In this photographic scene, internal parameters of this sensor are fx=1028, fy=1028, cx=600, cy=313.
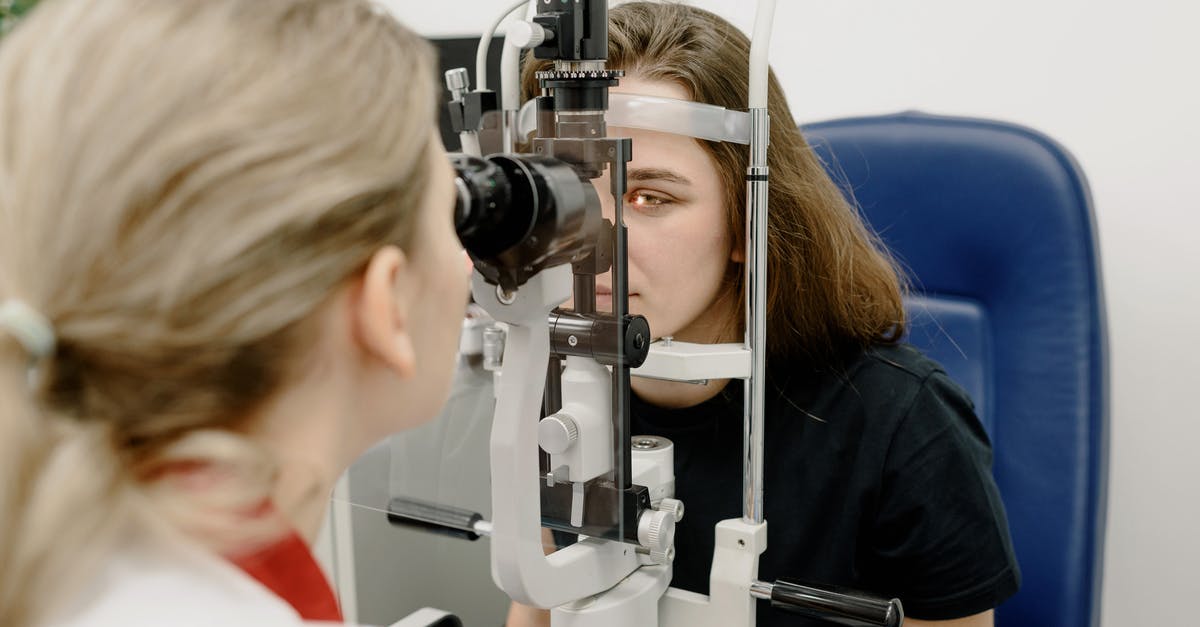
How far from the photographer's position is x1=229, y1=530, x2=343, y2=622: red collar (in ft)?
1.79

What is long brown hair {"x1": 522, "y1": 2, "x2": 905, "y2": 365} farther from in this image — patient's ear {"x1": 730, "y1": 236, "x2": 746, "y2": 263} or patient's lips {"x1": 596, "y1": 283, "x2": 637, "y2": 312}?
patient's lips {"x1": 596, "y1": 283, "x2": 637, "y2": 312}

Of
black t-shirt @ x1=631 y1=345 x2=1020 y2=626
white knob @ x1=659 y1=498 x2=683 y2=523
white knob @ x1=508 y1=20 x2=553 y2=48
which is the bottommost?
black t-shirt @ x1=631 y1=345 x2=1020 y2=626

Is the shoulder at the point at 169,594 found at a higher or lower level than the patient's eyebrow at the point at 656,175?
lower

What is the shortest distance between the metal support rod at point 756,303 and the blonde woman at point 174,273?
0.45 m

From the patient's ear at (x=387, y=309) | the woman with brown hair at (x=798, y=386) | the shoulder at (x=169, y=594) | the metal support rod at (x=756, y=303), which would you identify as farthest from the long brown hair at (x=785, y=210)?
the shoulder at (x=169, y=594)

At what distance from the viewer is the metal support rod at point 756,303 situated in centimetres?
Result: 91

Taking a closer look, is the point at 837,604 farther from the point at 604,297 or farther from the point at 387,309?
the point at 387,309

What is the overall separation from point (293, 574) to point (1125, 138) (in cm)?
146

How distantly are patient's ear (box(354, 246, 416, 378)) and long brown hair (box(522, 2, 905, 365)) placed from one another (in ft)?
1.91

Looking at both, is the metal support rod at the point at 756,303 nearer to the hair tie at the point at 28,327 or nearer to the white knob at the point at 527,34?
the white knob at the point at 527,34

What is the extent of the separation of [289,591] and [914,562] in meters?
0.74

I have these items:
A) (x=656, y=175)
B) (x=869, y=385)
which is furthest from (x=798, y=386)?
(x=656, y=175)

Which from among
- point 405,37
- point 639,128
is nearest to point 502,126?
point 639,128

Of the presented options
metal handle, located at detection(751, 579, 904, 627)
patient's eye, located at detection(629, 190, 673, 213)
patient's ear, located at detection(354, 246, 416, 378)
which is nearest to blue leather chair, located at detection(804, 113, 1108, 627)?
patient's eye, located at detection(629, 190, 673, 213)
